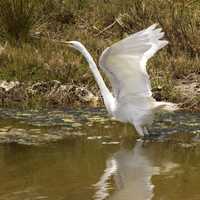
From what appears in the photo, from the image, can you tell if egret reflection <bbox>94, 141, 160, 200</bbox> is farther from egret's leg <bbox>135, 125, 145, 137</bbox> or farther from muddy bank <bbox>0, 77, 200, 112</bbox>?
muddy bank <bbox>0, 77, 200, 112</bbox>

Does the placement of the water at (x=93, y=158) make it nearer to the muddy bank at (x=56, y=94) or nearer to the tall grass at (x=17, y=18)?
the muddy bank at (x=56, y=94)

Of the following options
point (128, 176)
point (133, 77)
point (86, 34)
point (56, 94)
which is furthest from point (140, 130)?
point (86, 34)

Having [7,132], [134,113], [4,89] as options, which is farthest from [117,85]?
[4,89]

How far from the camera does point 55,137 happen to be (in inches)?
291

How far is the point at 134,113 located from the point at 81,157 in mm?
941

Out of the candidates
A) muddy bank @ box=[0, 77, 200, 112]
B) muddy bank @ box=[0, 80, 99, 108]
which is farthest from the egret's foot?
muddy bank @ box=[0, 80, 99, 108]

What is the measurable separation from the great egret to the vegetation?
188 centimetres

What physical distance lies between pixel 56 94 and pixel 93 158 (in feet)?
10.6

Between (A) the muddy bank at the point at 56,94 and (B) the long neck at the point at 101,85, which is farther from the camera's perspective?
(A) the muddy bank at the point at 56,94

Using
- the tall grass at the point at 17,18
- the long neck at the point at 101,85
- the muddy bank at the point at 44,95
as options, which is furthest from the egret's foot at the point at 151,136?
the tall grass at the point at 17,18

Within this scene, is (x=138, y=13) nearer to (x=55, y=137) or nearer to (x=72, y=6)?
(x=72, y=6)

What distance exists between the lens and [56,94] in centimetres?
954

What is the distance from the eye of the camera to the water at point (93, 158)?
522 centimetres

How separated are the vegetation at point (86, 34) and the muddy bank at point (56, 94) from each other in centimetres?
10
